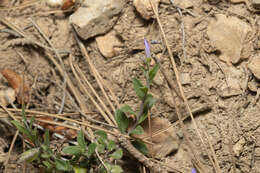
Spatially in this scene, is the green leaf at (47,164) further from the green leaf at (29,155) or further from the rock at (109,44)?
the rock at (109,44)

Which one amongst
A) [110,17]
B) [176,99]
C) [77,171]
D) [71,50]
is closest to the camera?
[77,171]

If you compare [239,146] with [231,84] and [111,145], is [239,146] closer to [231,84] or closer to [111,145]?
[231,84]

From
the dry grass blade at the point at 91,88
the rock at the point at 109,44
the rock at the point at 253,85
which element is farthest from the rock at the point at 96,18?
the rock at the point at 253,85

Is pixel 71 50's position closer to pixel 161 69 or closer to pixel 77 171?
pixel 161 69

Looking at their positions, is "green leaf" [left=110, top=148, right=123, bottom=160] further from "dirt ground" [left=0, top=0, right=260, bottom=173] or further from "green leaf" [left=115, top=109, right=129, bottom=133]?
"dirt ground" [left=0, top=0, right=260, bottom=173]

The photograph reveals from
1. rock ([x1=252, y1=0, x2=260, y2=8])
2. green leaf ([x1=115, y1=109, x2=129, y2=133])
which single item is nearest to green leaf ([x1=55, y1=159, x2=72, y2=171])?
green leaf ([x1=115, y1=109, x2=129, y2=133])

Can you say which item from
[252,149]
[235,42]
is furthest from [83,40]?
[252,149]
